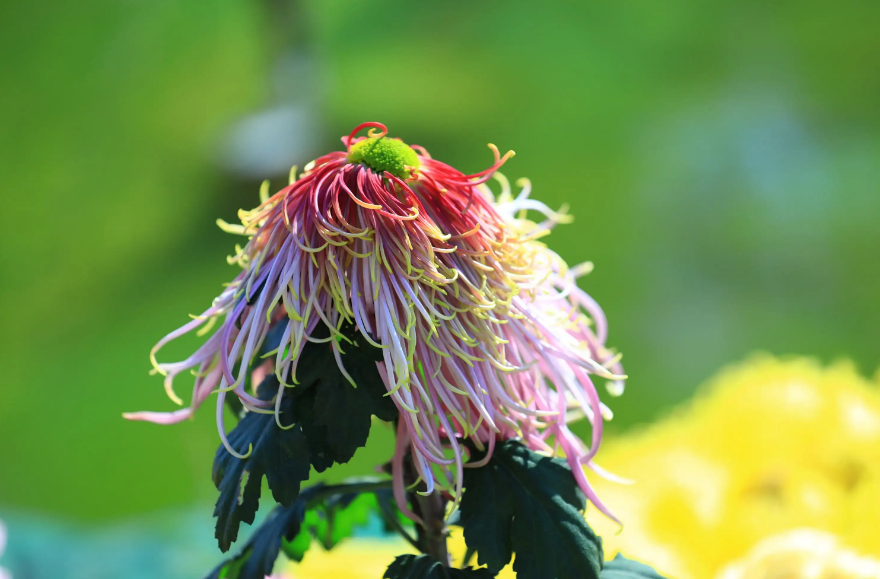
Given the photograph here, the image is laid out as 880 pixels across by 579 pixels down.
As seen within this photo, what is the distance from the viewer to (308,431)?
442 mm

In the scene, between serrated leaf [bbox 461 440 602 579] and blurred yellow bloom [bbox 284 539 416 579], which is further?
blurred yellow bloom [bbox 284 539 416 579]

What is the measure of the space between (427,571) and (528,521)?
77 millimetres

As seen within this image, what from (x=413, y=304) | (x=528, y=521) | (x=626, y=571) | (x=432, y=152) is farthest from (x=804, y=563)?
(x=432, y=152)

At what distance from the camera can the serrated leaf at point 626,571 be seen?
511mm

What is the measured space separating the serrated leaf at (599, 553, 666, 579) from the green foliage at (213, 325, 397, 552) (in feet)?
0.61

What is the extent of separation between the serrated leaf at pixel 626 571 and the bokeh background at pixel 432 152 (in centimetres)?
131

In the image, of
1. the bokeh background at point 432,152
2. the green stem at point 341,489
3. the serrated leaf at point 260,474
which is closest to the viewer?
the serrated leaf at point 260,474

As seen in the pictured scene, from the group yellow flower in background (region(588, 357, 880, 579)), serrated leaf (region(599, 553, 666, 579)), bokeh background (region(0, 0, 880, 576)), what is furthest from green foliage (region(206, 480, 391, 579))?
bokeh background (region(0, 0, 880, 576))

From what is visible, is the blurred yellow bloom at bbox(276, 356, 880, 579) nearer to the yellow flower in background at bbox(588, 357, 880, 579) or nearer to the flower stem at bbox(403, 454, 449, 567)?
the yellow flower in background at bbox(588, 357, 880, 579)

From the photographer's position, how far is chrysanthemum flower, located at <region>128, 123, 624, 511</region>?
45 cm

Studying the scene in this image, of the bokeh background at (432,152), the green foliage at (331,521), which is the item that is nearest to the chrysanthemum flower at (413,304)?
the green foliage at (331,521)

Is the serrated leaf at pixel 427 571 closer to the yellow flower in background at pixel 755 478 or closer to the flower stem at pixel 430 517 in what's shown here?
the flower stem at pixel 430 517

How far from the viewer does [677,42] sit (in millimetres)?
3225

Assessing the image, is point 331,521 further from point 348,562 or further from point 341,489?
point 348,562
